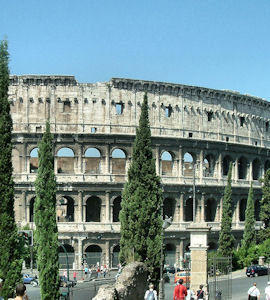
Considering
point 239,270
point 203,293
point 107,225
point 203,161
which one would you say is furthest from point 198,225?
point 203,161

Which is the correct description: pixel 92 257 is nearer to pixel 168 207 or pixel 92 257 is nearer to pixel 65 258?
pixel 65 258

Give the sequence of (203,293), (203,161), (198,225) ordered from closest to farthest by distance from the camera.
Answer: (203,293)
(198,225)
(203,161)

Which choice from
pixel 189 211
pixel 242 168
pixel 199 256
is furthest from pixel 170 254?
pixel 199 256

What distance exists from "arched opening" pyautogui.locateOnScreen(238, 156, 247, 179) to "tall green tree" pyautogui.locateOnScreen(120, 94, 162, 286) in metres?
25.0

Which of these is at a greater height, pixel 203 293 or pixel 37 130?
pixel 37 130

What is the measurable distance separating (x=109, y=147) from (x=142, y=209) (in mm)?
17453

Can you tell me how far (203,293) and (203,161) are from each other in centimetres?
3348

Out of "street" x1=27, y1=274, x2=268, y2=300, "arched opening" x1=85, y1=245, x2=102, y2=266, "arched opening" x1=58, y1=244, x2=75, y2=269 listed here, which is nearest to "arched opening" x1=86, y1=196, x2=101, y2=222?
"arched opening" x1=85, y1=245, x2=102, y2=266

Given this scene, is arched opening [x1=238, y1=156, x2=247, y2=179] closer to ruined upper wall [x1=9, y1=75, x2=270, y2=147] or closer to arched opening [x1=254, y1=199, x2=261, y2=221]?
arched opening [x1=254, y1=199, x2=261, y2=221]

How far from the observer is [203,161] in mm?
53625

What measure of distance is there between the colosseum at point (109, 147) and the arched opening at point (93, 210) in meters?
0.08

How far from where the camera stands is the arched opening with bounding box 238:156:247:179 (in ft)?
190

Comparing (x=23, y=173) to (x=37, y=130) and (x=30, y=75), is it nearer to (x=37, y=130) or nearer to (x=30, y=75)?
(x=37, y=130)

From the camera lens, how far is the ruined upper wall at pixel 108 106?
49688 mm
